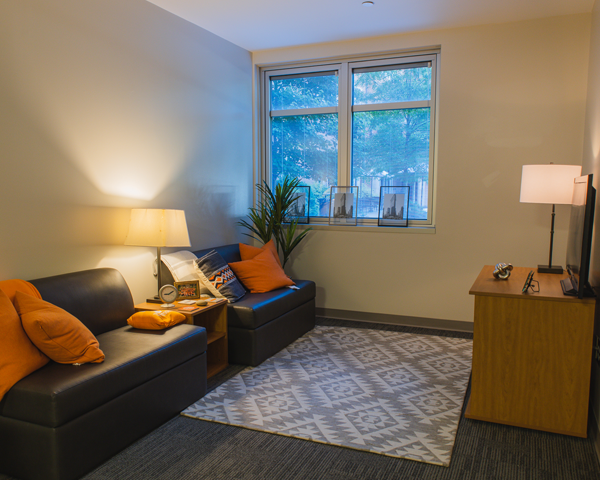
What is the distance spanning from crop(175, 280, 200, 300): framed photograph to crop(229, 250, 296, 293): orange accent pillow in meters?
0.63

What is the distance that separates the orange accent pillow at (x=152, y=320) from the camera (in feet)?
9.14

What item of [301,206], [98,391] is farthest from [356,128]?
[98,391]

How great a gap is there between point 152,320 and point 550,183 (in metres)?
2.86

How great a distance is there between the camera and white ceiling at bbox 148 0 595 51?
3680 mm

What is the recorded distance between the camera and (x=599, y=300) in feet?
8.36

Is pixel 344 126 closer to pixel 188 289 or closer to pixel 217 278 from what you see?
pixel 217 278

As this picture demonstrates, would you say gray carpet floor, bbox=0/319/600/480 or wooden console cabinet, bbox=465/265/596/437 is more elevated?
wooden console cabinet, bbox=465/265/596/437

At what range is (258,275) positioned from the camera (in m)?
3.98

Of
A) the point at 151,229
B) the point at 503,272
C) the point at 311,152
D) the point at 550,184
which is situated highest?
the point at 311,152

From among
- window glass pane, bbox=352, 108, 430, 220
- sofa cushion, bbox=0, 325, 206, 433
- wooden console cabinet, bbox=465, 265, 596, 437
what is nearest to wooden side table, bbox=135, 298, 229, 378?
sofa cushion, bbox=0, 325, 206, 433

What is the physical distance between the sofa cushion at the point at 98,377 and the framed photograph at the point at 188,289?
1.77ft

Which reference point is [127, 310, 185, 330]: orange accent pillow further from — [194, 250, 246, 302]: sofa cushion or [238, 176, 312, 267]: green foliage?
[238, 176, 312, 267]: green foliage

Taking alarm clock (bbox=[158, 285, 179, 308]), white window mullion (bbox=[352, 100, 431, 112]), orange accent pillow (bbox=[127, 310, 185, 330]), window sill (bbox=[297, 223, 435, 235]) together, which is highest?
white window mullion (bbox=[352, 100, 431, 112])

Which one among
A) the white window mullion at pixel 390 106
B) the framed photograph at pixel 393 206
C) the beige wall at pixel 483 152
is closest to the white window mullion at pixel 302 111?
the white window mullion at pixel 390 106
